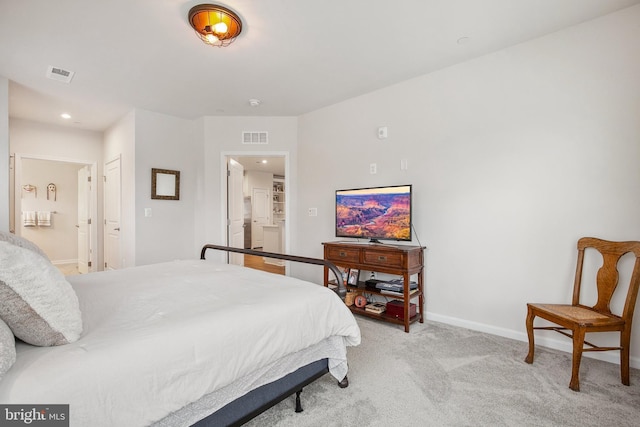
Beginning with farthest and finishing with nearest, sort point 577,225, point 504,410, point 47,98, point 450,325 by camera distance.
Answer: point 47,98 → point 450,325 → point 577,225 → point 504,410

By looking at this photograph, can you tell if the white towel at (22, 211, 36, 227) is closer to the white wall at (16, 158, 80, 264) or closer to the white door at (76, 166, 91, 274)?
the white wall at (16, 158, 80, 264)

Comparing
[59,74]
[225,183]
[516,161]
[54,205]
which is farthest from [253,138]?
[54,205]

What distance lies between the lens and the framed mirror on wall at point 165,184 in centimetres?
440

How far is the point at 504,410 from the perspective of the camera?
1.75 metres

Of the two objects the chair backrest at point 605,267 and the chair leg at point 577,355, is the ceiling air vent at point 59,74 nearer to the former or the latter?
the chair leg at point 577,355

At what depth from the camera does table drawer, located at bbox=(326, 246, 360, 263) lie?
3.29 metres

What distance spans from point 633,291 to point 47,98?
613 cm

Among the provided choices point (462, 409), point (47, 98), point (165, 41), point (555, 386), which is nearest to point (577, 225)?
point (555, 386)

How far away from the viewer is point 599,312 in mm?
2227

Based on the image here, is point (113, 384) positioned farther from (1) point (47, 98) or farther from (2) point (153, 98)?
(1) point (47, 98)

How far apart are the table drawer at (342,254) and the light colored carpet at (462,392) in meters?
0.94

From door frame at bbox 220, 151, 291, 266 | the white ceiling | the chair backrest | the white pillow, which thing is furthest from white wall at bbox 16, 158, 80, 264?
the chair backrest

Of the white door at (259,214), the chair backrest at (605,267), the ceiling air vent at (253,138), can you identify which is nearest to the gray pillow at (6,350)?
the chair backrest at (605,267)

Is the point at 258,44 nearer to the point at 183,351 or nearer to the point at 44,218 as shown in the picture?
the point at 183,351
